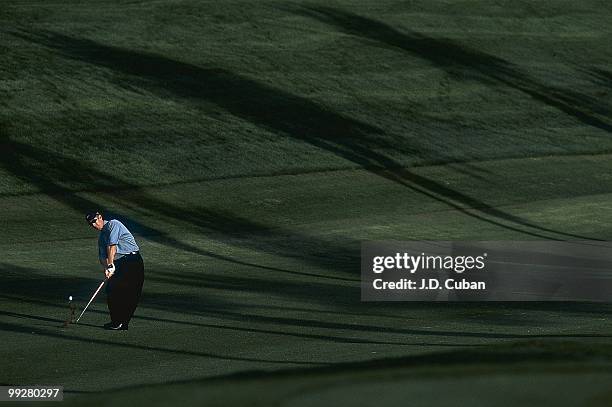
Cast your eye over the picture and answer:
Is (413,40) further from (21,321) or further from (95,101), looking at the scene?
(21,321)

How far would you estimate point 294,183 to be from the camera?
38500mm

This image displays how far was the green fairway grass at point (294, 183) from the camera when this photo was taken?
1481cm

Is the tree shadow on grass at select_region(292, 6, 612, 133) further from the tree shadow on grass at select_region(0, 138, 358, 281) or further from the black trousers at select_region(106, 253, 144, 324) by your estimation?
the black trousers at select_region(106, 253, 144, 324)

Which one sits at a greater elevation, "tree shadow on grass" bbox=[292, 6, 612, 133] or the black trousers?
"tree shadow on grass" bbox=[292, 6, 612, 133]

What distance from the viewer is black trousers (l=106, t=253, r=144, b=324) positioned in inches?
737

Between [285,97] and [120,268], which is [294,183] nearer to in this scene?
[285,97]

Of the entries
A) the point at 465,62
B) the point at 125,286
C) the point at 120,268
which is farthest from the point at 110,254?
the point at 465,62

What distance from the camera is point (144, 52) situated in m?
53.0

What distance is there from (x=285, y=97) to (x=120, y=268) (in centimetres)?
3111

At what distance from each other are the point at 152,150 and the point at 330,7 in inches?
891

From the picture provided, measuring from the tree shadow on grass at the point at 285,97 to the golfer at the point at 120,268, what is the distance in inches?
743

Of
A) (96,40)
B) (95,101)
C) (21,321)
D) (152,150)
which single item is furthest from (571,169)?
(21,321)

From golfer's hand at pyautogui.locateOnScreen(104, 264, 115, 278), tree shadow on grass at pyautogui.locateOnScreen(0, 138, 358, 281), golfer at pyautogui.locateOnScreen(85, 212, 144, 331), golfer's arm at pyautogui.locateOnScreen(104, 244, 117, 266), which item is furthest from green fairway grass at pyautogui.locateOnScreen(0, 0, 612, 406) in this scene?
golfer's arm at pyautogui.locateOnScreen(104, 244, 117, 266)

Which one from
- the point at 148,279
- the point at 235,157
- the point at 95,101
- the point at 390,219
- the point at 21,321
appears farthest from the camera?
the point at 95,101
